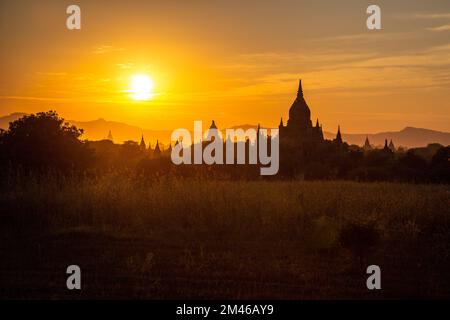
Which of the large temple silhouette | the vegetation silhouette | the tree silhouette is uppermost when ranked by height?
the large temple silhouette

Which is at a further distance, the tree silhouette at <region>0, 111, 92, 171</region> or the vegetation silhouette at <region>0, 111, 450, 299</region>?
the tree silhouette at <region>0, 111, 92, 171</region>

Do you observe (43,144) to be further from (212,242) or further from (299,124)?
(299,124)

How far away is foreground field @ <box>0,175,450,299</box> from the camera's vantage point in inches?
264

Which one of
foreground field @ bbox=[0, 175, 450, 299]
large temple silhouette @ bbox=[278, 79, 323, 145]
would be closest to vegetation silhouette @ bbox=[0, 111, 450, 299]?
foreground field @ bbox=[0, 175, 450, 299]

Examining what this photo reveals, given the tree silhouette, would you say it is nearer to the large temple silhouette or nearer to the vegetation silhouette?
the vegetation silhouette

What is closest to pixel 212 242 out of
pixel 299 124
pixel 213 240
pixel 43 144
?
pixel 213 240

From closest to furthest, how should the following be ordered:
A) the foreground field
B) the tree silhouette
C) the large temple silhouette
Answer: the foreground field → the tree silhouette → the large temple silhouette

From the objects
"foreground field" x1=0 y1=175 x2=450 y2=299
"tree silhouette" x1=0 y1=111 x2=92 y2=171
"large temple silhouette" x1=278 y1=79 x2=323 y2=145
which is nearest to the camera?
"foreground field" x1=0 y1=175 x2=450 y2=299

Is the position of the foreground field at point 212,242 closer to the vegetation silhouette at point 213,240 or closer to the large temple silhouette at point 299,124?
the vegetation silhouette at point 213,240

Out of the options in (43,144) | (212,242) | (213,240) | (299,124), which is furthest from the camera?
(299,124)

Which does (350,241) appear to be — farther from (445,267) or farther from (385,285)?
(445,267)

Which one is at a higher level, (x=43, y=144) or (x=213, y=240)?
(x=43, y=144)

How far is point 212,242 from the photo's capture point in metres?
9.02
